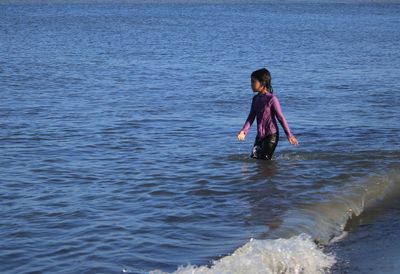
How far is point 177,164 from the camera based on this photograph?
11.8 meters

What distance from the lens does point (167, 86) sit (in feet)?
69.2

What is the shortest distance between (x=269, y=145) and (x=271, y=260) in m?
4.08

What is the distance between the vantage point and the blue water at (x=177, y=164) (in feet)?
26.0

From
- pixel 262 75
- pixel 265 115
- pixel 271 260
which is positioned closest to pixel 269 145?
pixel 265 115

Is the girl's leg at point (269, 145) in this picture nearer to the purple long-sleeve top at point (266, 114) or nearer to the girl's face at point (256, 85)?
the purple long-sleeve top at point (266, 114)

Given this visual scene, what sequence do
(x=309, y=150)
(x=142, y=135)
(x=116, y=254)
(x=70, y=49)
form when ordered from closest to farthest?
(x=116, y=254) → (x=309, y=150) → (x=142, y=135) → (x=70, y=49)

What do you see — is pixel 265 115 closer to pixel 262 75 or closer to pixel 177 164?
pixel 262 75

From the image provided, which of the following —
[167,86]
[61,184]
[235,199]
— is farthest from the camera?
[167,86]

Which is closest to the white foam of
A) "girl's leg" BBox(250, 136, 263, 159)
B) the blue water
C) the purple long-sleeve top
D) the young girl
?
the blue water

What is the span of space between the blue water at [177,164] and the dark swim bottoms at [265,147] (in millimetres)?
144

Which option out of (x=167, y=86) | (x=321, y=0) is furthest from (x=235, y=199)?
(x=321, y=0)

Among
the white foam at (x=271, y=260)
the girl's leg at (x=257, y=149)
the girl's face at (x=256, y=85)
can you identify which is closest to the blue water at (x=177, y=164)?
the white foam at (x=271, y=260)

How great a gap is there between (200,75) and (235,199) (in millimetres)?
14281

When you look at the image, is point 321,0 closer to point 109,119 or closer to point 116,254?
point 109,119
